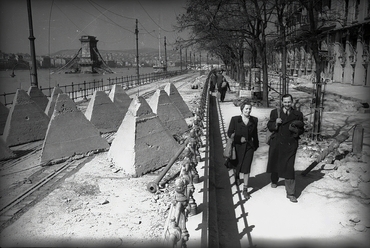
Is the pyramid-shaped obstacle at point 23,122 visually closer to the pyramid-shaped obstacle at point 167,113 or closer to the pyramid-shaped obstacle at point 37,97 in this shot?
the pyramid-shaped obstacle at point 37,97

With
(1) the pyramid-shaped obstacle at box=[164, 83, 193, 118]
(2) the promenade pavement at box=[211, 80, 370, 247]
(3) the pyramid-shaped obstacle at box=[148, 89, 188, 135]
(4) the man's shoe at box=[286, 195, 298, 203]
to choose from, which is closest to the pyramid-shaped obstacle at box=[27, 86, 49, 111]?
(1) the pyramid-shaped obstacle at box=[164, 83, 193, 118]

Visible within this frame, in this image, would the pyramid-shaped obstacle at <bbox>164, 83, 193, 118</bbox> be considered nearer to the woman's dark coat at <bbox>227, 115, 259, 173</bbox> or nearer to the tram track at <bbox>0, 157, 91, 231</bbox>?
the tram track at <bbox>0, 157, 91, 231</bbox>

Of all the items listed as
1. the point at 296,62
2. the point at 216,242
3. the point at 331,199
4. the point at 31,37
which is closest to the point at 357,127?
the point at 331,199

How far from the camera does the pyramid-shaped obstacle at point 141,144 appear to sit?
6.89 m

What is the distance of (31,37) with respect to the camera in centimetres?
1391

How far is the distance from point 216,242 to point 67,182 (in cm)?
392

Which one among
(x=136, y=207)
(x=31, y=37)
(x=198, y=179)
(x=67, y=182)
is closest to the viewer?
(x=136, y=207)

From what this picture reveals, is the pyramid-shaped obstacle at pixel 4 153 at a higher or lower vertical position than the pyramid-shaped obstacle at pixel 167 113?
lower

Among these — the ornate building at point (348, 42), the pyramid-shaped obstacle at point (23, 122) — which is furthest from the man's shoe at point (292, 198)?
the ornate building at point (348, 42)

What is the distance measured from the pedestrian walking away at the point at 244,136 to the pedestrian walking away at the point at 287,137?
1.11 ft

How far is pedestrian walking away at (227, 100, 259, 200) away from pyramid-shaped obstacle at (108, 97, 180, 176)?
2449 millimetres

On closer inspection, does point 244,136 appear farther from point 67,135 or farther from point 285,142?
point 67,135

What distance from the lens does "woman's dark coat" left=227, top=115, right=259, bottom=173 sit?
5203 millimetres

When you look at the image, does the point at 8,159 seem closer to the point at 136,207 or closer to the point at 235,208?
the point at 136,207
